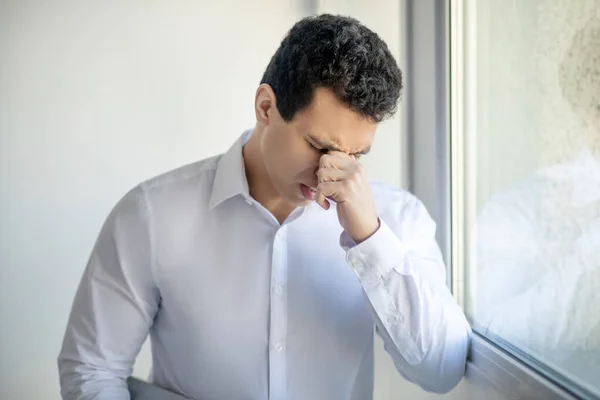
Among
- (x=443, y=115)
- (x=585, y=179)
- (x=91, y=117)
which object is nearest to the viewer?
(x=585, y=179)

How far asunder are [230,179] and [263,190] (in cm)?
8

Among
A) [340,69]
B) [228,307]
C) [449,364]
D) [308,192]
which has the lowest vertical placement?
[449,364]

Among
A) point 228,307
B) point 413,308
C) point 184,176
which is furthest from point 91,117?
point 413,308

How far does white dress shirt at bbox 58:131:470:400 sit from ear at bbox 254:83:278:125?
14cm

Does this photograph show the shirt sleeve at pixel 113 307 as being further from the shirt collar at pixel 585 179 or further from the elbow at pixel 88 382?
the shirt collar at pixel 585 179

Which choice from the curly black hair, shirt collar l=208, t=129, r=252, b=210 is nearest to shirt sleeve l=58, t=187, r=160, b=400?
shirt collar l=208, t=129, r=252, b=210

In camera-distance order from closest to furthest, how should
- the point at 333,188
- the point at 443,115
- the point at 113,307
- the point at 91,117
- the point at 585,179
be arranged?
the point at 585,179, the point at 333,188, the point at 113,307, the point at 443,115, the point at 91,117

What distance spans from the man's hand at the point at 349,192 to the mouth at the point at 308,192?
0.18ft

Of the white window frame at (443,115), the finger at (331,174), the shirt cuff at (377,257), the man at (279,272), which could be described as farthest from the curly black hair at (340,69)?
the white window frame at (443,115)

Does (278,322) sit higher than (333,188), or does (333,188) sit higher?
(333,188)

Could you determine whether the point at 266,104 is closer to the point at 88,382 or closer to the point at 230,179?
the point at 230,179

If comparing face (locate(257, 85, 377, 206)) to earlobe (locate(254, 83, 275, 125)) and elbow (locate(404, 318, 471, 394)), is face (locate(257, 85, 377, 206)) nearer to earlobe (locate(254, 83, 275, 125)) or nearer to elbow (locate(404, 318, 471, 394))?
earlobe (locate(254, 83, 275, 125))

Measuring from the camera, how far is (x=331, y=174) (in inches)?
40.9

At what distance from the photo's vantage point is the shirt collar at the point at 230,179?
3.91ft
